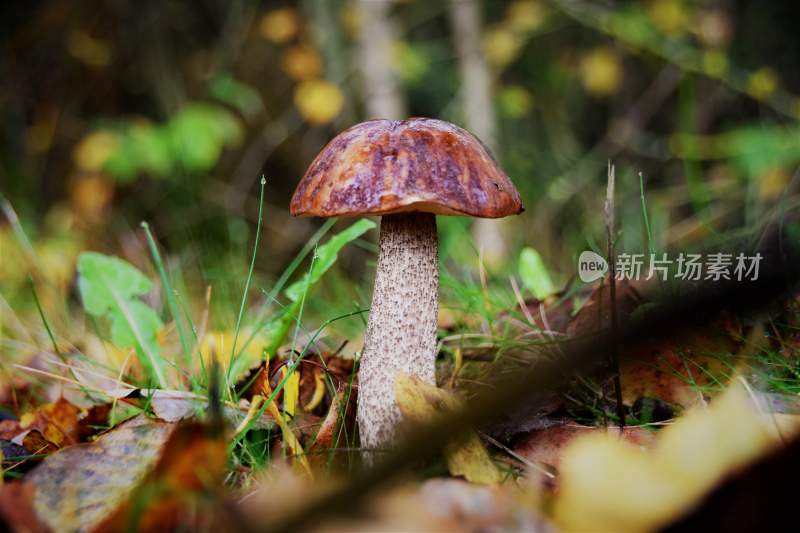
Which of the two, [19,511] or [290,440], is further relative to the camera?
[290,440]

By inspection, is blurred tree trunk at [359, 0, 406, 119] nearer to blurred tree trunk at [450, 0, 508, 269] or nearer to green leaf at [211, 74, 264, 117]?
blurred tree trunk at [450, 0, 508, 269]

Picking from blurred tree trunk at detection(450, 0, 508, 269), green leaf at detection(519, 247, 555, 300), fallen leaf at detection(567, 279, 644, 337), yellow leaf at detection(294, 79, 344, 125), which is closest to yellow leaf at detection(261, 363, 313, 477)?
fallen leaf at detection(567, 279, 644, 337)

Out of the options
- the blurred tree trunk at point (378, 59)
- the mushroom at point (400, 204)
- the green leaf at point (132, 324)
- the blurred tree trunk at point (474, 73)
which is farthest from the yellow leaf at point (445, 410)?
the blurred tree trunk at point (474, 73)

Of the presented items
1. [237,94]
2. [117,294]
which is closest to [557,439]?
[117,294]

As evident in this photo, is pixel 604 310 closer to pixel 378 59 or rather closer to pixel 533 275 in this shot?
pixel 533 275

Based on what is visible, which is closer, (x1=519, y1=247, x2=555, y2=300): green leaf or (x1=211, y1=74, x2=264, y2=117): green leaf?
(x1=519, y1=247, x2=555, y2=300): green leaf

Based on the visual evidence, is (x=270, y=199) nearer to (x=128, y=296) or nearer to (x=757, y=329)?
(x=128, y=296)
